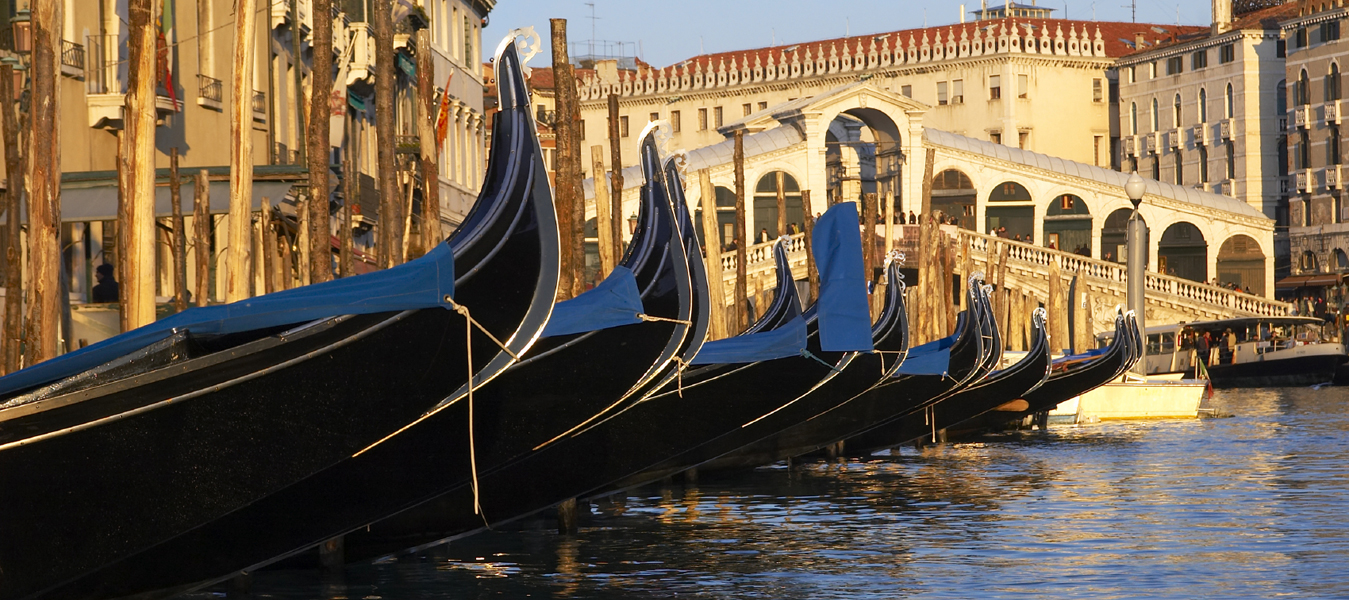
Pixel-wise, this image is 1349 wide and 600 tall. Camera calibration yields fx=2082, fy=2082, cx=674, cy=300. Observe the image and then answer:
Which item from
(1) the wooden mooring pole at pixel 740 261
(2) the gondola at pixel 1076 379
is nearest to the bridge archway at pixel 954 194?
(1) the wooden mooring pole at pixel 740 261

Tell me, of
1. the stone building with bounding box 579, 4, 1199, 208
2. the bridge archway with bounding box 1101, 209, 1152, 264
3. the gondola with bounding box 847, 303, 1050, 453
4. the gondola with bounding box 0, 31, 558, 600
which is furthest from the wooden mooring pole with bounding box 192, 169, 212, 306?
the stone building with bounding box 579, 4, 1199, 208

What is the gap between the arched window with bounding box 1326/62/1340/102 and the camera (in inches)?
1793

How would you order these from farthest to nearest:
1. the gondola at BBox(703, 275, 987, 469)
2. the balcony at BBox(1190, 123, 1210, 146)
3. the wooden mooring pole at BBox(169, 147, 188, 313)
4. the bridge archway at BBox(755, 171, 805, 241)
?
the balcony at BBox(1190, 123, 1210, 146) → the bridge archway at BBox(755, 171, 805, 241) → the gondola at BBox(703, 275, 987, 469) → the wooden mooring pole at BBox(169, 147, 188, 313)

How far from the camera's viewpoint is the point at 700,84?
59.5 meters

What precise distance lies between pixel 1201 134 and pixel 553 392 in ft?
144

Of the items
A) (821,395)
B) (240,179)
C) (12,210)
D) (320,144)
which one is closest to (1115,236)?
(821,395)

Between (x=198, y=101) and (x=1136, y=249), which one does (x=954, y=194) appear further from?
(x=198, y=101)

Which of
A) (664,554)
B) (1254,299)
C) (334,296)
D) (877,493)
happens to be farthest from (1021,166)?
(334,296)

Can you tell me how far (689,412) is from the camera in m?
11.8

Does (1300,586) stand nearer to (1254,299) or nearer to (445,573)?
(445,573)

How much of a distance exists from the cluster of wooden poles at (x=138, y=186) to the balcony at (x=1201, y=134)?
39246 millimetres

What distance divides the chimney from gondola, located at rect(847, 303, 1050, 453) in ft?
110

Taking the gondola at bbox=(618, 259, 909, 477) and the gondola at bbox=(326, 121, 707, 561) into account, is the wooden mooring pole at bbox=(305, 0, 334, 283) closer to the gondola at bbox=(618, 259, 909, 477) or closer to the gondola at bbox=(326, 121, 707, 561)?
the gondola at bbox=(618, 259, 909, 477)

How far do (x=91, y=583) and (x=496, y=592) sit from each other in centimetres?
254
